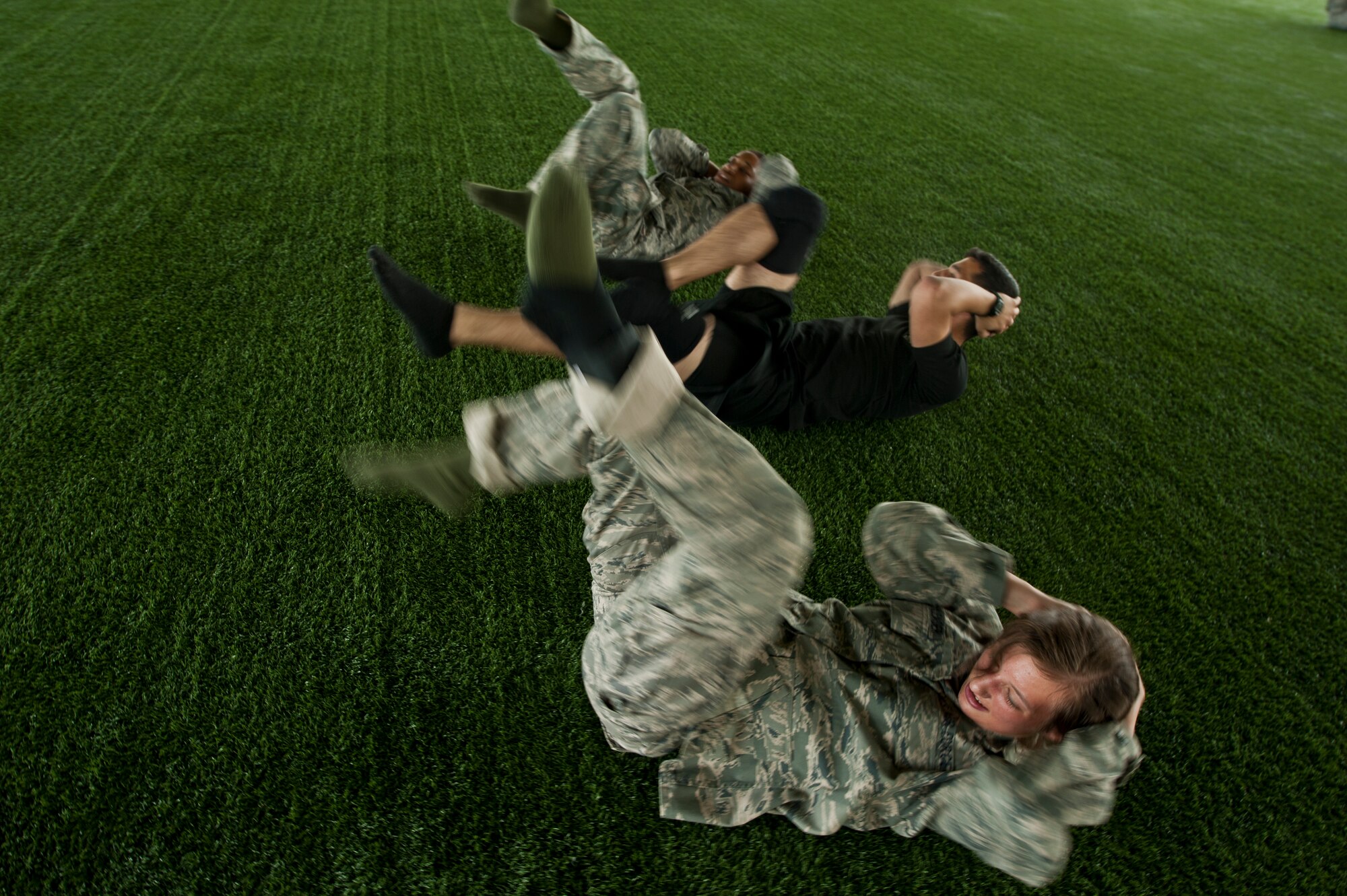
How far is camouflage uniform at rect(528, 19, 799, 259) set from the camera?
169 centimetres

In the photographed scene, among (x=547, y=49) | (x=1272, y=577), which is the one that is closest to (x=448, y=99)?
(x=547, y=49)

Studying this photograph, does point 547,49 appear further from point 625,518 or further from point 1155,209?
point 1155,209

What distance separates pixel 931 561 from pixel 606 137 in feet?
3.87

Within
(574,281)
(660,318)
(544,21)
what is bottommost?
(660,318)

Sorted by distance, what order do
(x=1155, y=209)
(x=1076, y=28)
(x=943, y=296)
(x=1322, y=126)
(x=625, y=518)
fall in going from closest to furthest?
(x=625, y=518)
(x=943, y=296)
(x=1155, y=209)
(x=1322, y=126)
(x=1076, y=28)

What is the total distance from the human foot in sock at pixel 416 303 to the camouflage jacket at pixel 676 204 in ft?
2.01

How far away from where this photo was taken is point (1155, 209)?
282 centimetres

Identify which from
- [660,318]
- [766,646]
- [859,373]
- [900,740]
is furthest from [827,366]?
[900,740]

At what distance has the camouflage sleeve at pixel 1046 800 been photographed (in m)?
0.96

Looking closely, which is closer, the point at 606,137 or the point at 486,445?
the point at 486,445

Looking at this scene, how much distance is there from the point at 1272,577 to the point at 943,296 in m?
0.91

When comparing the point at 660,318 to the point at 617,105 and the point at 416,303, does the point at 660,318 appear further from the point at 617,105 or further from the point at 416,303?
the point at 617,105

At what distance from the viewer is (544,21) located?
1.59 m

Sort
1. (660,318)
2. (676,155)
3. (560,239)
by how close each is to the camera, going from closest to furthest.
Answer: (560,239), (660,318), (676,155)
